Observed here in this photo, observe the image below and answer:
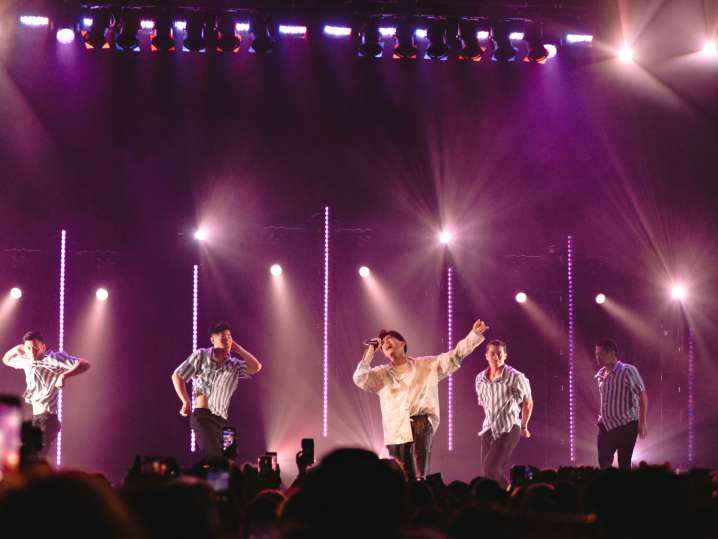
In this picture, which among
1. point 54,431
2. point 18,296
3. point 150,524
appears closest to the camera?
point 150,524

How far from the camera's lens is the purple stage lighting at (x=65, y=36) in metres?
12.5

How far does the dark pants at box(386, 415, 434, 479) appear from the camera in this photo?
920 cm

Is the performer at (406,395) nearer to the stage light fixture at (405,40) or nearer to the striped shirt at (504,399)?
the striped shirt at (504,399)

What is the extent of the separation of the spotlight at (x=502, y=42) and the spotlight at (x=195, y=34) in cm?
354

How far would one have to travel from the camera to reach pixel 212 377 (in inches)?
392

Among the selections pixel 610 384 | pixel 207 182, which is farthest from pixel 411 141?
pixel 610 384

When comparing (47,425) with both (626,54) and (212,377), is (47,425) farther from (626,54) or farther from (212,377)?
(626,54)

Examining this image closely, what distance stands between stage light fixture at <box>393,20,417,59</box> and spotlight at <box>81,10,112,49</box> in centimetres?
345

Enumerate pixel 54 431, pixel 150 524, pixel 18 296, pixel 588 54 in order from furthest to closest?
pixel 588 54 → pixel 18 296 → pixel 54 431 → pixel 150 524

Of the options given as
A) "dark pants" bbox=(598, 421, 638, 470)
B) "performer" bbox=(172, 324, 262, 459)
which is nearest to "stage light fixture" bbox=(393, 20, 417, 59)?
"performer" bbox=(172, 324, 262, 459)

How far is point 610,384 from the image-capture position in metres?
10.7

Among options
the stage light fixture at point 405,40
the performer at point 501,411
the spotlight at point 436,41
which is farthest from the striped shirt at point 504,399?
the stage light fixture at point 405,40

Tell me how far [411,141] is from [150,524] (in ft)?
37.4

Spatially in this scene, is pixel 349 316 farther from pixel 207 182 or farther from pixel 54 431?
pixel 54 431
